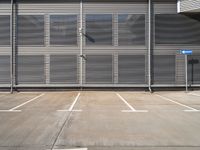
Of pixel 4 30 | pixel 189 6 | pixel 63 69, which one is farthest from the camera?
pixel 4 30

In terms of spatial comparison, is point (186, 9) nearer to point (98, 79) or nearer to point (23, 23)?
point (98, 79)

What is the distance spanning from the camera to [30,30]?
22.6m

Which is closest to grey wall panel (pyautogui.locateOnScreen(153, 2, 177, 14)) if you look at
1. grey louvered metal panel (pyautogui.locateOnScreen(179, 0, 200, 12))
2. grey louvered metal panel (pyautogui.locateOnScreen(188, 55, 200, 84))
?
grey louvered metal panel (pyautogui.locateOnScreen(179, 0, 200, 12))

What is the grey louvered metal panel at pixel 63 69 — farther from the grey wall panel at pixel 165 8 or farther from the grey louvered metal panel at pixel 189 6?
the grey louvered metal panel at pixel 189 6

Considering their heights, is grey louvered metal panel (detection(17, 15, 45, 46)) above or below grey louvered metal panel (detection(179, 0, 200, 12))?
below

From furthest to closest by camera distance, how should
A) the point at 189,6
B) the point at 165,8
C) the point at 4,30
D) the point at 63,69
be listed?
the point at 4,30, the point at 165,8, the point at 63,69, the point at 189,6

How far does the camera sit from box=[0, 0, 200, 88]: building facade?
22.5 meters

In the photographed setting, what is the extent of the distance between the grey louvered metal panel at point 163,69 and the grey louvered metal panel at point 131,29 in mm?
1714

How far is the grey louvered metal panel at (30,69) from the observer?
22.5 meters

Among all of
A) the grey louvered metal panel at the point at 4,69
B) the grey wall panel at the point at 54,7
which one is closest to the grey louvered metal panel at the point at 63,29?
the grey wall panel at the point at 54,7

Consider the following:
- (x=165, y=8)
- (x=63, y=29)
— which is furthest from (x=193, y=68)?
(x=63, y=29)

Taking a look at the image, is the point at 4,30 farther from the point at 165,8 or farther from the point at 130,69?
the point at 165,8

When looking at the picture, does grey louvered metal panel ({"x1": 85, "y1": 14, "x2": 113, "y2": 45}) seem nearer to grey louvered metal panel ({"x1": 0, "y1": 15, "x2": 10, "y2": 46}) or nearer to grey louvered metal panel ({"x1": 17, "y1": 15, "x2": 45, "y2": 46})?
grey louvered metal panel ({"x1": 17, "y1": 15, "x2": 45, "y2": 46})

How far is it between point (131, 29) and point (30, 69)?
26.0 feet
